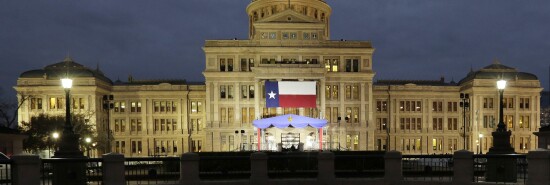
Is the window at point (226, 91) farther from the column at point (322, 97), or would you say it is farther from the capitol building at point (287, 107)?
the column at point (322, 97)

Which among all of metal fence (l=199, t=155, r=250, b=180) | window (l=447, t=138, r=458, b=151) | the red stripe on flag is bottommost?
window (l=447, t=138, r=458, b=151)

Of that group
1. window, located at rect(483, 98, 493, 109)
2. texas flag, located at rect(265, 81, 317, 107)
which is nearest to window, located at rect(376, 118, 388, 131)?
window, located at rect(483, 98, 493, 109)

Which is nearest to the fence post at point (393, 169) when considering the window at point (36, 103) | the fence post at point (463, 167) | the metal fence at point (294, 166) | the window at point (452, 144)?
the fence post at point (463, 167)

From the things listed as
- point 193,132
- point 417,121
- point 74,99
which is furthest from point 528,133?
point 74,99

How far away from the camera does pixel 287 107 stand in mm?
68062

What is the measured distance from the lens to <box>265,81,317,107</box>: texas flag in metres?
61.9

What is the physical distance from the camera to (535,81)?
275ft

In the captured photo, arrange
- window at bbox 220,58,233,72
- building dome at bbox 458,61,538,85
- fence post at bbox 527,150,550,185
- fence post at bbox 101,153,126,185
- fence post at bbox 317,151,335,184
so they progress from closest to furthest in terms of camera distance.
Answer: fence post at bbox 527,150,550,185 < fence post at bbox 101,153,126,185 < fence post at bbox 317,151,335,184 < window at bbox 220,58,233,72 < building dome at bbox 458,61,538,85

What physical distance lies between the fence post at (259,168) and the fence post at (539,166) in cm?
1105

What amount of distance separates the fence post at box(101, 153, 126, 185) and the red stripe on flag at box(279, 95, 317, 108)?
→ 42903 mm

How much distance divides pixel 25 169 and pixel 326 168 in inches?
491

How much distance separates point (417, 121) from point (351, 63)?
2034 cm

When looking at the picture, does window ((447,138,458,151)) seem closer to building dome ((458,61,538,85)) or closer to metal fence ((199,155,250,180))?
building dome ((458,61,538,85))

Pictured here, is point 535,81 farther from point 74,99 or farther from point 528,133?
point 74,99
